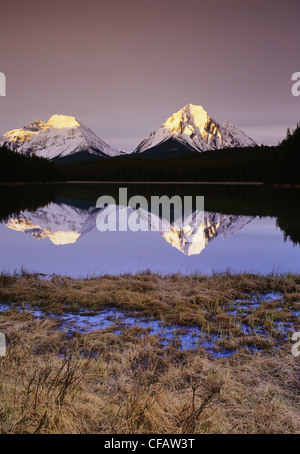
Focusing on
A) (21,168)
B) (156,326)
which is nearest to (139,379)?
(156,326)

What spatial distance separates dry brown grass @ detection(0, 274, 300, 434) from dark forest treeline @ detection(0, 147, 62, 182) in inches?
3724

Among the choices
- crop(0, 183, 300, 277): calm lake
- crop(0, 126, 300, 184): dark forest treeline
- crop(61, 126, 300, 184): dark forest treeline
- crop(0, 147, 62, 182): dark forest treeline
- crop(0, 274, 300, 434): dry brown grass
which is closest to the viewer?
crop(0, 274, 300, 434): dry brown grass

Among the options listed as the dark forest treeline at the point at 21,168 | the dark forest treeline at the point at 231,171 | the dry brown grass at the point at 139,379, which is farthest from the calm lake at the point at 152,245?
the dark forest treeline at the point at 21,168

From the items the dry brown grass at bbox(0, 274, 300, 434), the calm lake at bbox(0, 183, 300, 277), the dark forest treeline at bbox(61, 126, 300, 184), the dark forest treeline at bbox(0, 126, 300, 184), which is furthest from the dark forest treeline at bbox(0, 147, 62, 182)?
the dry brown grass at bbox(0, 274, 300, 434)

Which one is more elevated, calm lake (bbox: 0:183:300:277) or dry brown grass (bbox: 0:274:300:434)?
calm lake (bbox: 0:183:300:277)

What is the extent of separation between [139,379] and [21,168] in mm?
105990

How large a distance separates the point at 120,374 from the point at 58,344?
1.56 metres

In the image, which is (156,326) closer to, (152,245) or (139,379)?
(139,379)

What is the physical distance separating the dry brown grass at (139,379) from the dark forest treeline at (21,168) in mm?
94601

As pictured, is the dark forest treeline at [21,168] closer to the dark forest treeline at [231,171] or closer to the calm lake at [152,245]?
the dark forest treeline at [231,171]

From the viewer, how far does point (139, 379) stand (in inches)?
189

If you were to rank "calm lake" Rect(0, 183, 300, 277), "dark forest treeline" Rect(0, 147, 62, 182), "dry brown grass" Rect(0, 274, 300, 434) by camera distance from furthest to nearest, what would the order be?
Answer: "dark forest treeline" Rect(0, 147, 62, 182) → "calm lake" Rect(0, 183, 300, 277) → "dry brown grass" Rect(0, 274, 300, 434)

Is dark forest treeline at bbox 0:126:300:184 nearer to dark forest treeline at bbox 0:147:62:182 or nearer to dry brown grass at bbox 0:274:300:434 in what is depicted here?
dark forest treeline at bbox 0:147:62:182

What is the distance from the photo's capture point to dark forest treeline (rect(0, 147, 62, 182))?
9444 centimetres
